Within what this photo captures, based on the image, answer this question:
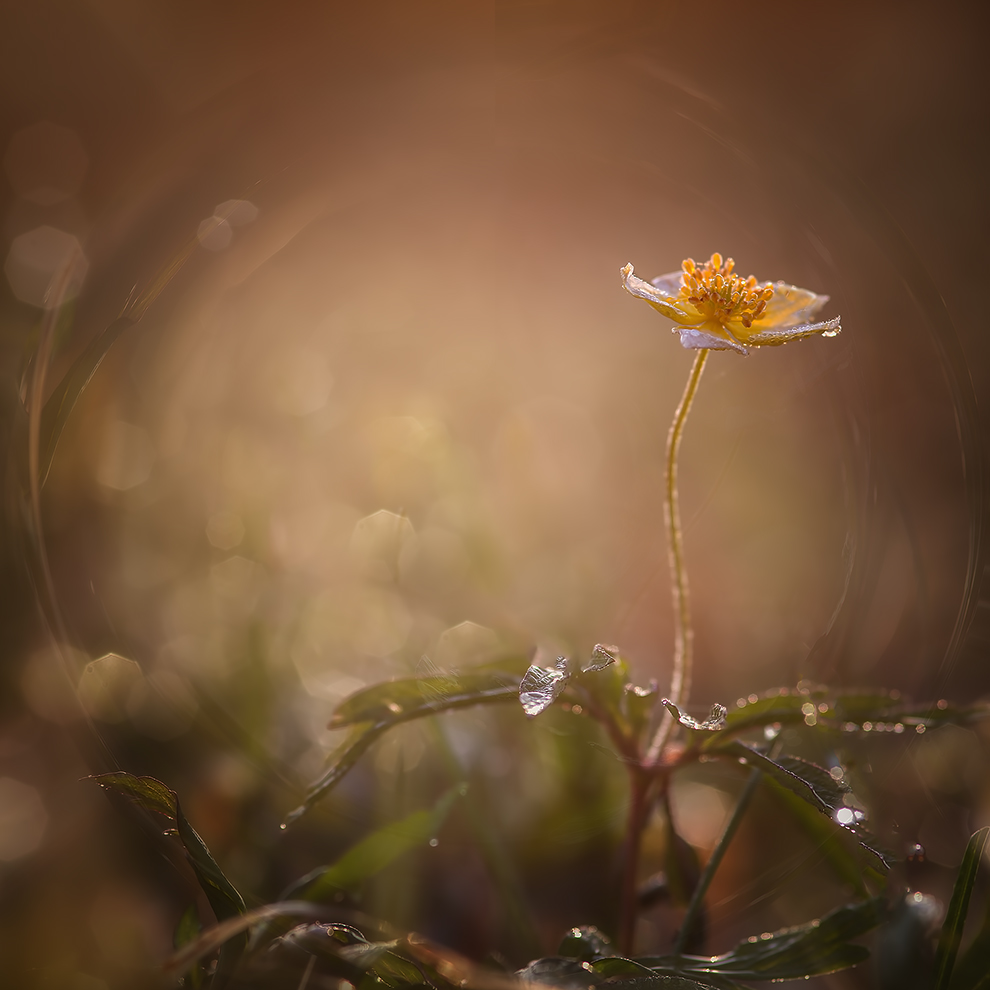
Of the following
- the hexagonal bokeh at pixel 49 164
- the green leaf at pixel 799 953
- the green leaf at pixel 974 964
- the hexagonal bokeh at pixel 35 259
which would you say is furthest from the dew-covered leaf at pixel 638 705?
the hexagonal bokeh at pixel 49 164

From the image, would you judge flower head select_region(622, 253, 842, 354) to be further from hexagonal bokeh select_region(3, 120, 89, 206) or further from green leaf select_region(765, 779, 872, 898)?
hexagonal bokeh select_region(3, 120, 89, 206)

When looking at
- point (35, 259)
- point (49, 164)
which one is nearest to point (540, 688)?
point (35, 259)

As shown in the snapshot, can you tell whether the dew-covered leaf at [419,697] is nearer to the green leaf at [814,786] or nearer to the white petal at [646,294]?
the green leaf at [814,786]

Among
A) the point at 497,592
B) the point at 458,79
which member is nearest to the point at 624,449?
the point at 497,592

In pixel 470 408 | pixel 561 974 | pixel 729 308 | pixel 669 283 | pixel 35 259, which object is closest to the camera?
pixel 561 974

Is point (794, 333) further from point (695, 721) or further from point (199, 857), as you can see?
point (199, 857)

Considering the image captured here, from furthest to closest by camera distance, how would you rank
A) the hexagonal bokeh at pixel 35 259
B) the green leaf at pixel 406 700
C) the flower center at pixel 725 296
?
the hexagonal bokeh at pixel 35 259, the flower center at pixel 725 296, the green leaf at pixel 406 700
